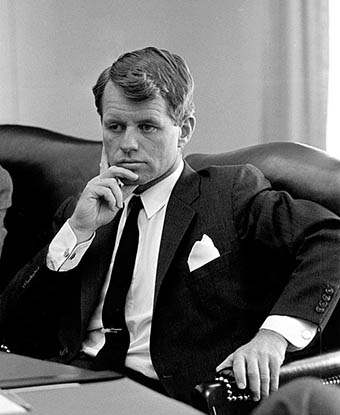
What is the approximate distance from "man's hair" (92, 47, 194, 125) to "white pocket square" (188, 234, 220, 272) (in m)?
0.33

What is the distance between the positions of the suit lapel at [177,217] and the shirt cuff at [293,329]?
1.27ft

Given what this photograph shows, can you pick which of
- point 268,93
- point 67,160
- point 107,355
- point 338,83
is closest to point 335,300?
point 107,355

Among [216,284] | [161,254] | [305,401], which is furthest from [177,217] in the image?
[305,401]

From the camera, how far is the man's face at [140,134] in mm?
2059

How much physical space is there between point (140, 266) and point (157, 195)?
191 mm

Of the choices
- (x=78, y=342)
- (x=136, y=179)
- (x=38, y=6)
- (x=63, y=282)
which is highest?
(x=38, y=6)

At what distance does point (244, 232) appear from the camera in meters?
1.97

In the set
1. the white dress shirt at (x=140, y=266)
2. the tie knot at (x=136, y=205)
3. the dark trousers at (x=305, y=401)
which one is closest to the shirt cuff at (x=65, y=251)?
the white dress shirt at (x=140, y=266)

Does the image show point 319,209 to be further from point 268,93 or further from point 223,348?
point 268,93

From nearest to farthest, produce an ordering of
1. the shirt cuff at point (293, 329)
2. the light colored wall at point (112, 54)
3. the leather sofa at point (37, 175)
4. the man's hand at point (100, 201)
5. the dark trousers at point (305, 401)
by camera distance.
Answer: the dark trousers at point (305, 401) → the shirt cuff at point (293, 329) → the man's hand at point (100, 201) → the leather sofa at point (37, 175) → the light colored wall at point (112, 54)

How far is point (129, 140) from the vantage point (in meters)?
2.05

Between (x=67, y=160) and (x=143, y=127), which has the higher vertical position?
(x=143, y=127)

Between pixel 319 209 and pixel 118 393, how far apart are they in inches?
33.0

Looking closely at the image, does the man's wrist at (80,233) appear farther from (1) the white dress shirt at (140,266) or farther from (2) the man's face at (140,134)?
(2) the man's face at (140,134)
